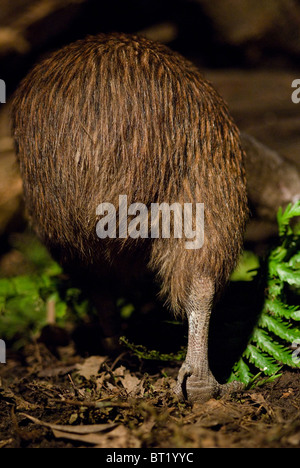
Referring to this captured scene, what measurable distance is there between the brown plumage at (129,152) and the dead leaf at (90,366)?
78cm

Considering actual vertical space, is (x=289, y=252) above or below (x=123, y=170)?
below

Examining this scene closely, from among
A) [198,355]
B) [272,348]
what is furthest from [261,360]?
[198,355]

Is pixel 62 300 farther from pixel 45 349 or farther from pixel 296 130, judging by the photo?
pixel 296 130

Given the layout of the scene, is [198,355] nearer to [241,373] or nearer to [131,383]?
[241,373]

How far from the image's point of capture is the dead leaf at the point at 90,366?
119 inches

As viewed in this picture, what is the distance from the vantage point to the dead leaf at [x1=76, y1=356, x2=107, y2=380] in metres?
3.02

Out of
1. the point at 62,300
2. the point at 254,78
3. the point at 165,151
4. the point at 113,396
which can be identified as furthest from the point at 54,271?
the point at 254,78

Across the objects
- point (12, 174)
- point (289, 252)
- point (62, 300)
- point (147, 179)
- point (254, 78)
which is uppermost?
point (254, 78)

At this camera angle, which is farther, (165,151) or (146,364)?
(146,364)

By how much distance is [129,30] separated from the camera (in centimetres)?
422

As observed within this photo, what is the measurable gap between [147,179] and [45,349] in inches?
69.1

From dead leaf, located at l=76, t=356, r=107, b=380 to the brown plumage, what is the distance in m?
0.78

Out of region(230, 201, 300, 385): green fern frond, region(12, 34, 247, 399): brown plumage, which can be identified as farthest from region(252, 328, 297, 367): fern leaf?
region(12, 34, 247, 399): brown plumage

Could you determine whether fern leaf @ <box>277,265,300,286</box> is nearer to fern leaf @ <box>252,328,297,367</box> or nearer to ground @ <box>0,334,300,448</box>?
fern leaf @ <box>252,328,297,367</box>
